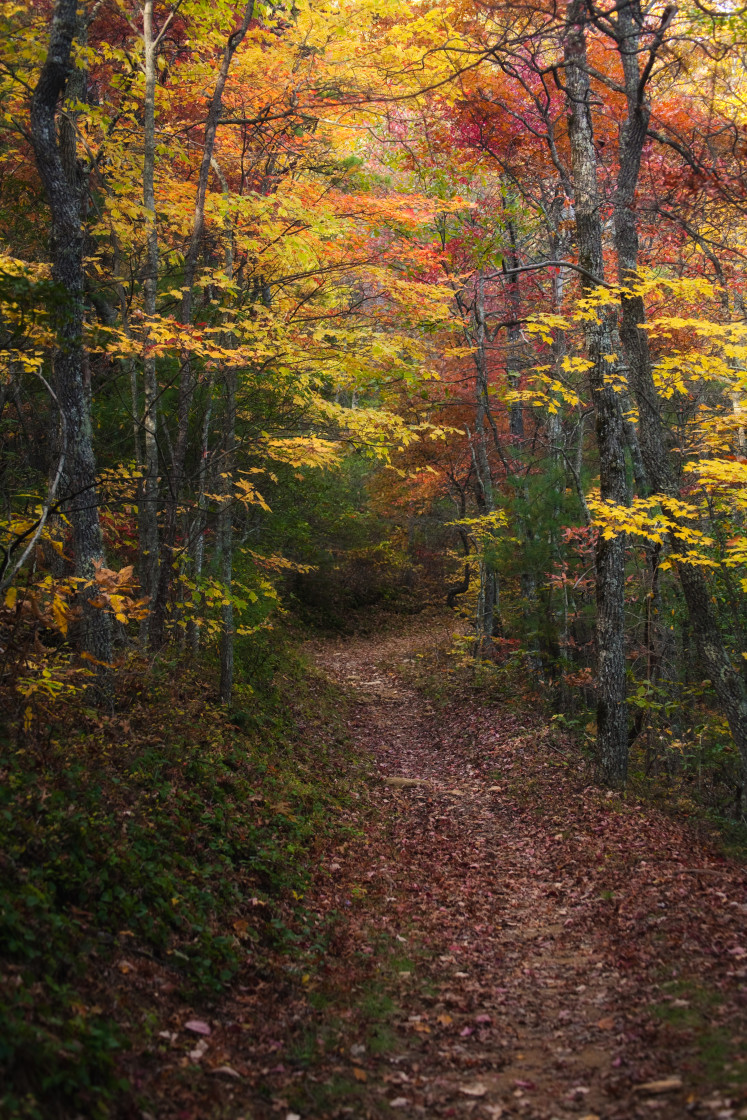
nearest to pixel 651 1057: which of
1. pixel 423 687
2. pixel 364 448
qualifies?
pixel 364 448

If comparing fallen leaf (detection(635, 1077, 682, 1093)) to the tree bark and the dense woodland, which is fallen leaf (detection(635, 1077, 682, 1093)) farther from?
the tree bark

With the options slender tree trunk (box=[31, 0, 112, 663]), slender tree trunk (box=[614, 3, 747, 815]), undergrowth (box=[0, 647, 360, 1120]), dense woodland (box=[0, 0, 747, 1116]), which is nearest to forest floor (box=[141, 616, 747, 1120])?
undergrowth (box=[0, 647, 360, 1120])

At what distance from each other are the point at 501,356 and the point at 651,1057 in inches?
732

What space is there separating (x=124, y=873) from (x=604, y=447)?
7811 millimetres

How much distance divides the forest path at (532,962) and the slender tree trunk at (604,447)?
93 cm

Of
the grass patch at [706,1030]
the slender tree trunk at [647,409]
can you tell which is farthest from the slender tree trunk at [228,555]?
the grass patch at [706,1030]

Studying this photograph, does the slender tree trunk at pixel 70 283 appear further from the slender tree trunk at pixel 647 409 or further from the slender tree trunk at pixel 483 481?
the slender tree trunk at pixel 483 481

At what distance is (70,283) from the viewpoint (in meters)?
6.38

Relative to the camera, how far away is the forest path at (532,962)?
12.5ft

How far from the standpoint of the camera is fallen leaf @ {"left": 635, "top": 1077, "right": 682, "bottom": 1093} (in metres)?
3.50

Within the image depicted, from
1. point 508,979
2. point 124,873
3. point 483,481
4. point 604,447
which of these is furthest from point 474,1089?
point 483,481

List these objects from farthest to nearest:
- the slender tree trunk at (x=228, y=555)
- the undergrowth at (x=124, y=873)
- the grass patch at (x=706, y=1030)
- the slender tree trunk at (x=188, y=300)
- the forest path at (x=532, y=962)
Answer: the slender tree trunk at (x=228, y=555)
the slender tree trunk at (x=188, y=300)
the forest path at (x=532, y=962)
the grass patch at (x=706, y=1030)
the undergrowth at (x=124, y=873)

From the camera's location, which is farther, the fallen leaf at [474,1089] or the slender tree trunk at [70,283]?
the slender tree trunk at [70,283]

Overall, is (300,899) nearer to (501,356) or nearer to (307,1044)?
(307,1044)
